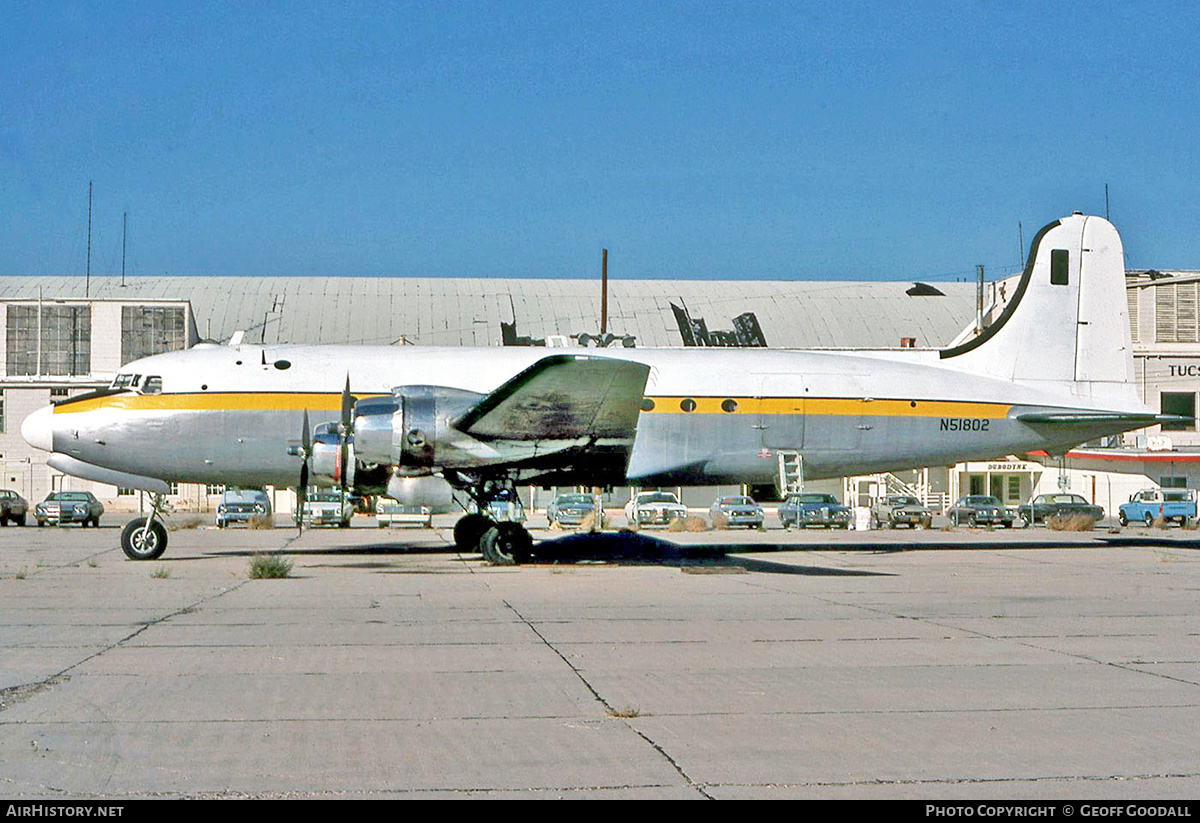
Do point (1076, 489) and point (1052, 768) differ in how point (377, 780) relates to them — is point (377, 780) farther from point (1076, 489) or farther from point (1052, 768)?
point (1076, 489)

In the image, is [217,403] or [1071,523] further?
[1071,523]

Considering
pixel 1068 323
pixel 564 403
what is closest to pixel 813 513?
pixel 1068 323

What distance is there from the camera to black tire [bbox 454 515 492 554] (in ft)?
83.9

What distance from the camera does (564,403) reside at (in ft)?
65.9

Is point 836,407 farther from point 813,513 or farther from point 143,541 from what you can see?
point 813,513

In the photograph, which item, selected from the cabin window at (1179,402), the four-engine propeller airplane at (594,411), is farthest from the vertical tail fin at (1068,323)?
the cabin window at (1179,402)

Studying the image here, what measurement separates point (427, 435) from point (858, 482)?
41542 mm

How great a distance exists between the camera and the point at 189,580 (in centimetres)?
1867

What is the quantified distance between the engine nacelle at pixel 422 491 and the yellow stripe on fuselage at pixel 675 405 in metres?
2.30

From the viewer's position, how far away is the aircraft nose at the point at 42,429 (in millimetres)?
22781

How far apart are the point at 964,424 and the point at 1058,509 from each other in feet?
60.7

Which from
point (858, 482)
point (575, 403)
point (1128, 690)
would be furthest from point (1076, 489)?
point (1128, 690)

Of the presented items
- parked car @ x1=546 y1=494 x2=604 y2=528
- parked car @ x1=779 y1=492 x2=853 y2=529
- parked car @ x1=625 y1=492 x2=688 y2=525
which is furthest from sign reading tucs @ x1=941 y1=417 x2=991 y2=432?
parked car @ x1=625 y1=492 x2=688 y2=525

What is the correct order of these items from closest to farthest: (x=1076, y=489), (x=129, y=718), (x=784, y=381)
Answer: (x=129, y=718)
(x=784, y=381)
(x=1076, y=489)
